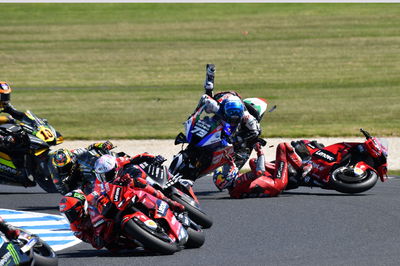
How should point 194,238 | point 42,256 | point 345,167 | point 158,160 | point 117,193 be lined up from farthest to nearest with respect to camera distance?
point 345,167 → point 158,160 → point 194,238 → point 117,193 → point 42,256

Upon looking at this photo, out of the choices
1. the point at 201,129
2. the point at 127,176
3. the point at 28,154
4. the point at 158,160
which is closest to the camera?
the point at 127,176

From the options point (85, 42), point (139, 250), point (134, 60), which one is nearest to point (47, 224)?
point (139, 250)

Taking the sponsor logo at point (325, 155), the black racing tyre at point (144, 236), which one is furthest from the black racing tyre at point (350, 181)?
the black racing tyre at point (144, 236)

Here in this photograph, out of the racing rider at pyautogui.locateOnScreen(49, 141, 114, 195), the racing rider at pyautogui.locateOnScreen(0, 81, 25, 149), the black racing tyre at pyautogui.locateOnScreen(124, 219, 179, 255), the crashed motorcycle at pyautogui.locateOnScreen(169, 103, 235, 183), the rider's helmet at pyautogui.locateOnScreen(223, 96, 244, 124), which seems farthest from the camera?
the racing rider at pyautogui.locateOnScreen(0, 81, 25, 149)

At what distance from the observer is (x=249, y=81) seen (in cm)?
3281

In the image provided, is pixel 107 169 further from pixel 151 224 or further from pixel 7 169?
pixel 7 169

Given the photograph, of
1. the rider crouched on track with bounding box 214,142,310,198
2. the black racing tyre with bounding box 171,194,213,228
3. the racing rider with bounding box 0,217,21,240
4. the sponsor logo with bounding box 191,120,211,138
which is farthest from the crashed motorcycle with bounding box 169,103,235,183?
the racing rider with bounding box 0,217,21,240

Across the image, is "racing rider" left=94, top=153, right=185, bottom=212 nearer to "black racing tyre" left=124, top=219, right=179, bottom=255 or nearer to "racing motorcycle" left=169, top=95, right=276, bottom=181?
"black racing tyre" left=124, top=219, right=179, bottom=255

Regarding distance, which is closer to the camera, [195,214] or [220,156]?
[195,214]

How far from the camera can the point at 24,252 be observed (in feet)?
27.9

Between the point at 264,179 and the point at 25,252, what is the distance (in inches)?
272

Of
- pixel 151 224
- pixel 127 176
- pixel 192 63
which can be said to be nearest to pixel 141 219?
pixel 151 224

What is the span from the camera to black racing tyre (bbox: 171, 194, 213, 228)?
11320 mm

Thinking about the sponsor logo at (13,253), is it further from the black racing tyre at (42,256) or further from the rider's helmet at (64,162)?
the rider's helmet at (64,162)
